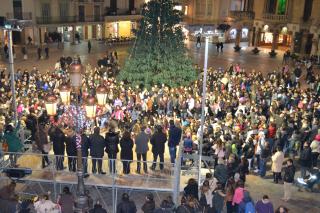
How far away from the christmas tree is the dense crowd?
91 cm

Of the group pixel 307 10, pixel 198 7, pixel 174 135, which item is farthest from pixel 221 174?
pixel 198 7

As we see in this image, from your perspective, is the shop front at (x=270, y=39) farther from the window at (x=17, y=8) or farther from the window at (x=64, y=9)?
the window at (x=17, y=8)

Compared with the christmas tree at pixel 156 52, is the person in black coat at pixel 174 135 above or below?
below

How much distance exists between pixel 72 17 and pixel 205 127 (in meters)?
33.0

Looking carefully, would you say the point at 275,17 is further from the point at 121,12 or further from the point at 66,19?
the point at 66,19

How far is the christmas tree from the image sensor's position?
24.9 meters

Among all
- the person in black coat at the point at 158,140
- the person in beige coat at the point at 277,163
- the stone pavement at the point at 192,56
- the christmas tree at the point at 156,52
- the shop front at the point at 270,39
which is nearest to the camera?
the person in black coat at the point at 158,140

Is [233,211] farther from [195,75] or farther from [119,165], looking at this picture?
[195,75]

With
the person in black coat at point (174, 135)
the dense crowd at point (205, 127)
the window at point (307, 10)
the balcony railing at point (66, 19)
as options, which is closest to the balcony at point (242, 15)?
the window at point (307, 10)

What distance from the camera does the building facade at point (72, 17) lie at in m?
42.1

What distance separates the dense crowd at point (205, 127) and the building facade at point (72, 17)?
59.0 ft

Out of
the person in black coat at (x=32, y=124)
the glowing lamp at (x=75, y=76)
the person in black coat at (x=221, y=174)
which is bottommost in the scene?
the person in black coat at (x=221, y=174)

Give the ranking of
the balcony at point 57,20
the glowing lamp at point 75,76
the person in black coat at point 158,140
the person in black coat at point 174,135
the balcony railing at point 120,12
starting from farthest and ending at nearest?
the balcony railing at point 120,12 < the balcony at point 57,20 < the person in black coat at point 174,135 < the person in black coat at point 158,140 < the glowing lamp at point 75,76

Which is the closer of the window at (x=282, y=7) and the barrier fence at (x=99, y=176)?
the barrier fence at (x=99, y=176)
